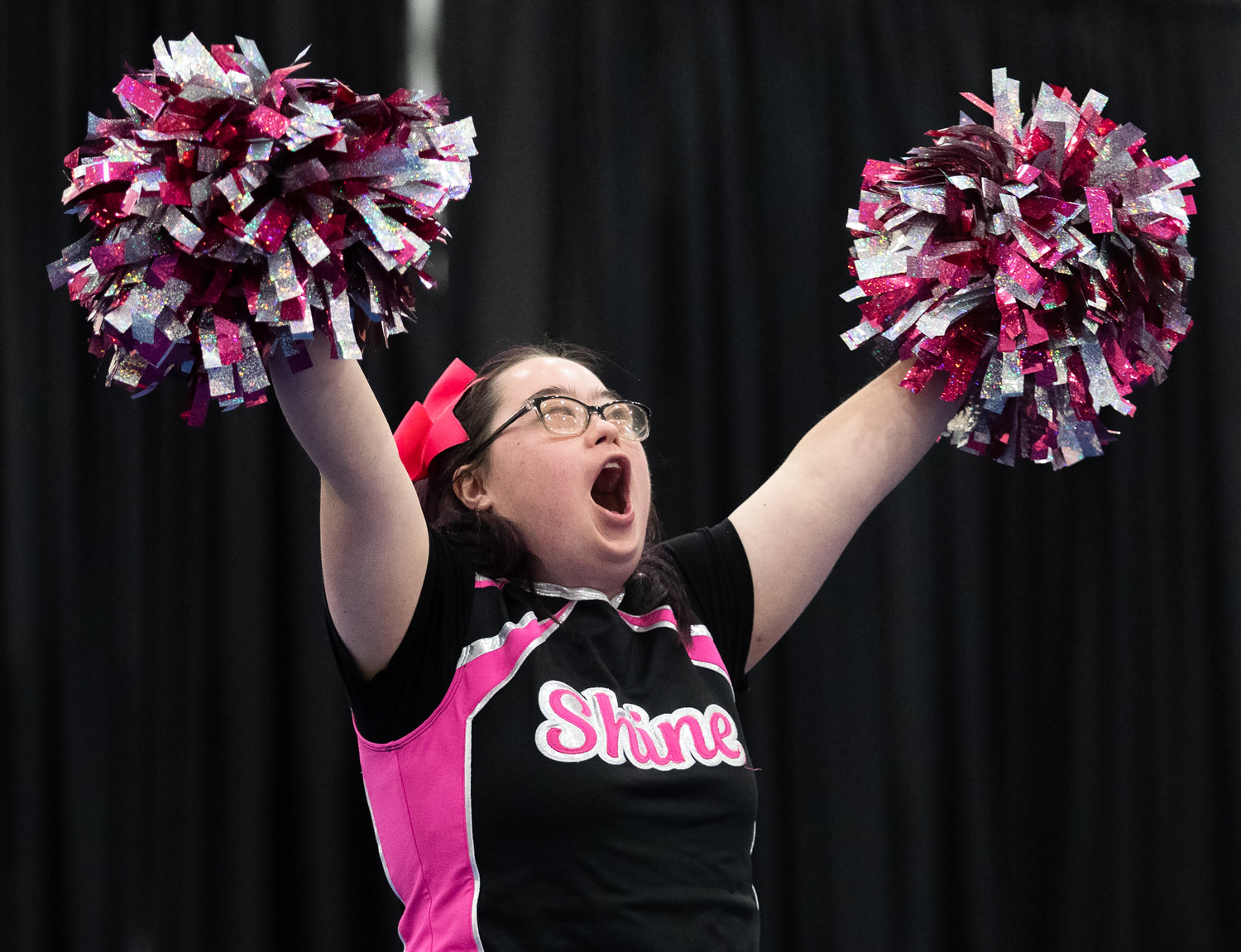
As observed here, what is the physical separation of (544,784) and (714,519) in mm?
1065

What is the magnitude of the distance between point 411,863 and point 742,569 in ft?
1.55

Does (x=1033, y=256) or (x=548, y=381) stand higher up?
(x=1033, y=256)

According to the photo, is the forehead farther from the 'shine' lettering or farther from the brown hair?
the 'shine' lettering

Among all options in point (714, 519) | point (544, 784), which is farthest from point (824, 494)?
point (714, 519)

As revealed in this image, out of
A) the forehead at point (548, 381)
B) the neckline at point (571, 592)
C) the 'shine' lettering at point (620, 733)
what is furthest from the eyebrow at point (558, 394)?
the 'shine' lettering at point (620, 733)

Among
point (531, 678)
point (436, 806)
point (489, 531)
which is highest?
point (489, 531)

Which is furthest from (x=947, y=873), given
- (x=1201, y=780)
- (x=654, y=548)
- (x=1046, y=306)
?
(x=1046, y=306)

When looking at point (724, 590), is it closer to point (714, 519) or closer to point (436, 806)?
point (436, 806)

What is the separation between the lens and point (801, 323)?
208cm

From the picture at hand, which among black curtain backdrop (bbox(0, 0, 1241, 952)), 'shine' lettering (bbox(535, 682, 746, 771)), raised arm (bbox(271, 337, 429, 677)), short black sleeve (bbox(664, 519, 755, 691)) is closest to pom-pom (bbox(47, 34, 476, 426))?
raised arm (bbox(271, 337, 429, 677))

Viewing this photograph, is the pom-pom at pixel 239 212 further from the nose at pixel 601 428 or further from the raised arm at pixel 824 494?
the raised arm at pixel 824 494

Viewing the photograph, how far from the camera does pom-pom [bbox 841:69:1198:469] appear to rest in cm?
115

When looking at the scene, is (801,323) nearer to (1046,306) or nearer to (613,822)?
(1046,306)

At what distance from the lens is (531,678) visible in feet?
3.38
